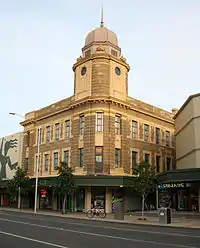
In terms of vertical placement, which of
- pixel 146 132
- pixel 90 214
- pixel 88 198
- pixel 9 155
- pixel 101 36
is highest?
pixel 101 36

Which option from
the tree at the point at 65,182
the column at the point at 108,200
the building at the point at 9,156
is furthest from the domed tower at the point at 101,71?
the building at the point at 9,156

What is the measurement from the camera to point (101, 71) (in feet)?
120

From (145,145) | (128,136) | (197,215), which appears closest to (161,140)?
(145,145)

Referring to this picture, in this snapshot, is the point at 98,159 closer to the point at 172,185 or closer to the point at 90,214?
the point at 90,214

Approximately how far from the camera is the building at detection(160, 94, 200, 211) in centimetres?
2803

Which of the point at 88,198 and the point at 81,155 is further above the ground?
the point at 81,155

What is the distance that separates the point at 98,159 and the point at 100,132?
292 cm

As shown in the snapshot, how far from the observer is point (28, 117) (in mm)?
46812

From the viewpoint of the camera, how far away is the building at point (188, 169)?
92.0ft

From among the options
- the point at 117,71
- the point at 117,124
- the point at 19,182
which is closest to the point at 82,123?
the point at 117,124

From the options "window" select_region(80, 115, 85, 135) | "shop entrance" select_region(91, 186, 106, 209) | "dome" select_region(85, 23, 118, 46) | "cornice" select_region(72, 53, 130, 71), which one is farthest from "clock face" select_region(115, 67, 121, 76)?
"shop entrance" select_region(91, 186, 106, 209)

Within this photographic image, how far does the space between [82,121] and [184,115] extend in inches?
447

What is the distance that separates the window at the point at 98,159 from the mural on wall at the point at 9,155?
17.3 m

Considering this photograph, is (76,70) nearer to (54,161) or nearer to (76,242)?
(54,161)
